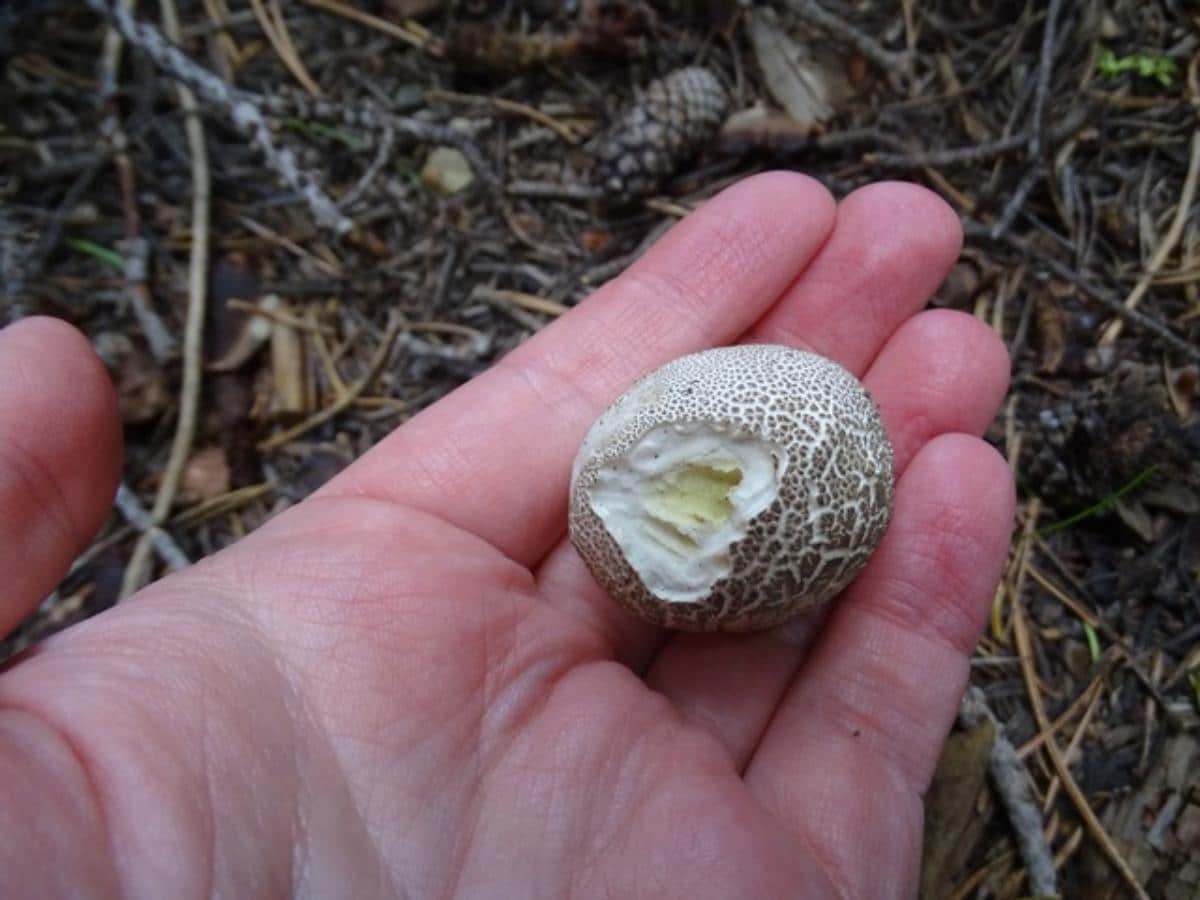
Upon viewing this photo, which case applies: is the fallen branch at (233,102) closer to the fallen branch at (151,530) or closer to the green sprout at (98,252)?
the green sprout at (98,252)

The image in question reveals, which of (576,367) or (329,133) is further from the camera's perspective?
(329,133)

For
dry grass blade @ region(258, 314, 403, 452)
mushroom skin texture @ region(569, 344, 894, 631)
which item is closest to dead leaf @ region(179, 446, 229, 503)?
dry grass blade @ region(258, 314, 403, 452)

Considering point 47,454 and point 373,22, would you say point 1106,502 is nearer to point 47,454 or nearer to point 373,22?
point 47,454

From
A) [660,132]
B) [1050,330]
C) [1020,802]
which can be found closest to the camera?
[1020,802]

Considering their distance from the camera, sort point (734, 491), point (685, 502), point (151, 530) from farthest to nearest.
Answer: point (151, 530), point (685, 502), point (734, 491)

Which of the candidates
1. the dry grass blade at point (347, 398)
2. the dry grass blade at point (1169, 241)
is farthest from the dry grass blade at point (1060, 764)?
the dry grass blade at point (347, 398)

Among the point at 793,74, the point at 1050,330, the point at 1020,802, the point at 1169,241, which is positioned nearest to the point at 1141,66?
the point at 1169,241
